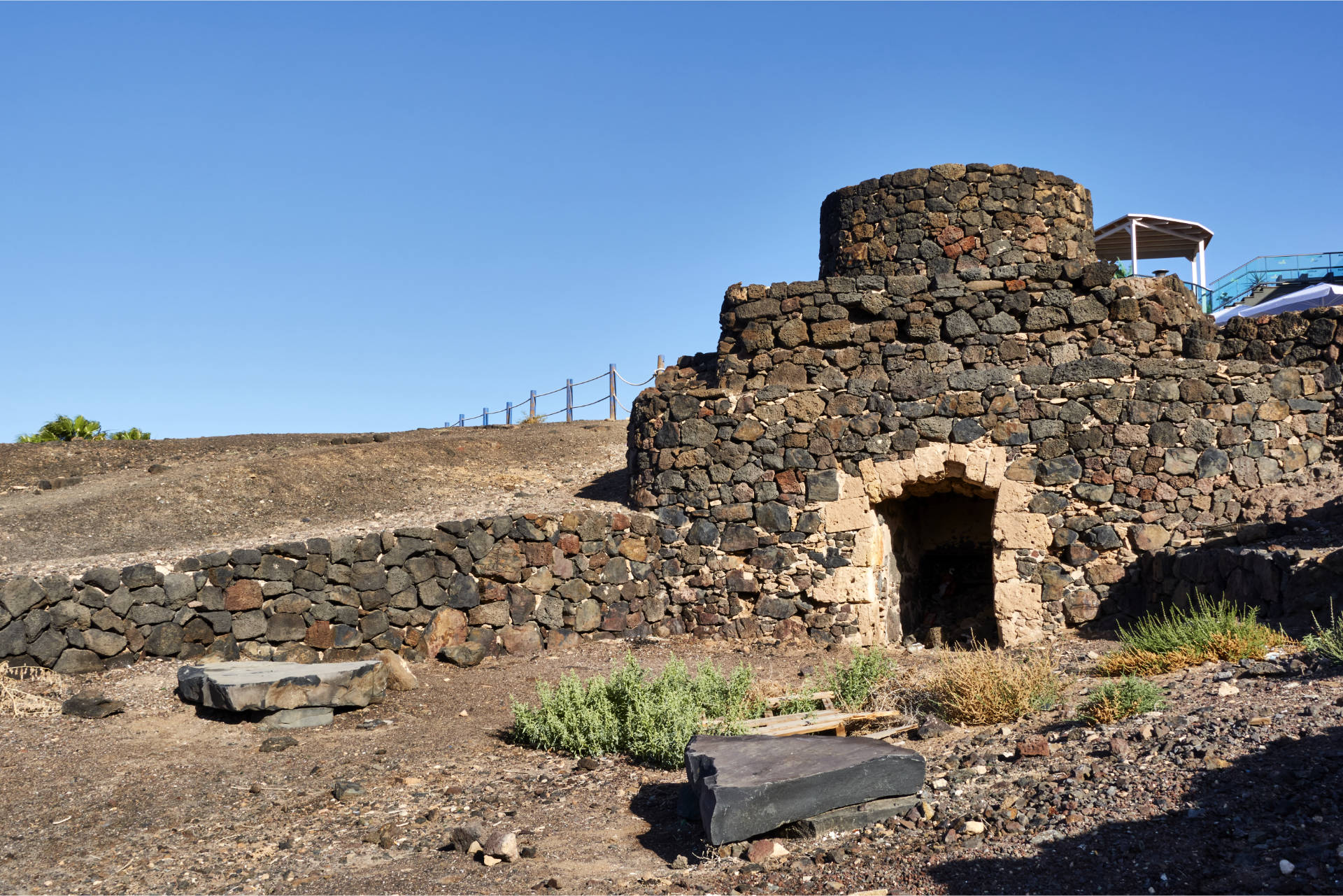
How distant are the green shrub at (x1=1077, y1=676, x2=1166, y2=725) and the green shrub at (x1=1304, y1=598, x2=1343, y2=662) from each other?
964mm

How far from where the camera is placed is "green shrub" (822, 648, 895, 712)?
7016mm

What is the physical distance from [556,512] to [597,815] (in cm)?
475

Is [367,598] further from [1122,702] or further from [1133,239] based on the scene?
[1133,239]

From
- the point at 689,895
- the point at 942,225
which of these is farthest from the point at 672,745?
the point at 942,225

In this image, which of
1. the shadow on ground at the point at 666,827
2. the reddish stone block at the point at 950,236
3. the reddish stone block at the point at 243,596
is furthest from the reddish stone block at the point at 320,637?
the reddish stone block at the point at 950,236

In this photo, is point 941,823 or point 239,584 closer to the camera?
point 941,823

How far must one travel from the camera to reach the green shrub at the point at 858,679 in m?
7.02

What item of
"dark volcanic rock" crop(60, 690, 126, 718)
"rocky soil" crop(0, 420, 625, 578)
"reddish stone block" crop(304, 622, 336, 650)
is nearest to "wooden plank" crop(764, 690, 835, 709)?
"rocky soil" crop(0, 420, 625, 578)

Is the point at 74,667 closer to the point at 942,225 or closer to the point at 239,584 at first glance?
the point at 239,584

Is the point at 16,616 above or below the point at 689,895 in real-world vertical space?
above

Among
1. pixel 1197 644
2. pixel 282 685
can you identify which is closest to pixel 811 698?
pixel 1197 644

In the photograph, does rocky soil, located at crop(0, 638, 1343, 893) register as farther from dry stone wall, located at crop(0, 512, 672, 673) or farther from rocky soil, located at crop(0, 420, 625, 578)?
rocky soil, located at crop(0, 420, 625, 578)

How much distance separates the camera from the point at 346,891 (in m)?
4.41

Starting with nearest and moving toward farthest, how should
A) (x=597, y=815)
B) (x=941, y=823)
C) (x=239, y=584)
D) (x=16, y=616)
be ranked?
1. (x=941, y=823)
2. (x=597, y=815)
3. (x=16, y=616)
4. (x=239, y=584)
